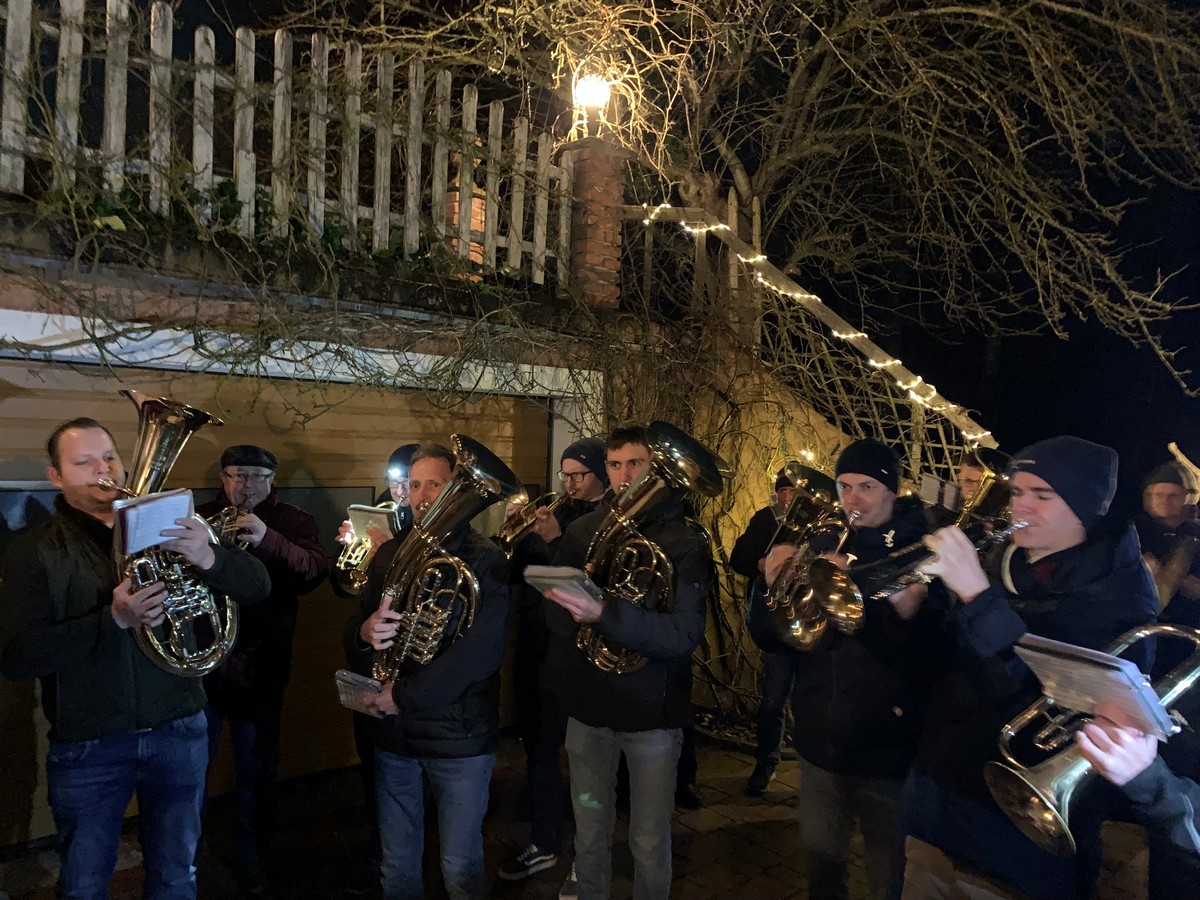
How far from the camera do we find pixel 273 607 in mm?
4324

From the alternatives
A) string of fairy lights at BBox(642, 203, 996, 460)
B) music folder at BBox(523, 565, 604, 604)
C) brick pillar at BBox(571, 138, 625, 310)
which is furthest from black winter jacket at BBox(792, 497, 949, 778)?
brick pillar at BBox(571, 138, 625, 310)

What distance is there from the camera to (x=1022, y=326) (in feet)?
44.1

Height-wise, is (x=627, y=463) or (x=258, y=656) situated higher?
(x=627, y=463)

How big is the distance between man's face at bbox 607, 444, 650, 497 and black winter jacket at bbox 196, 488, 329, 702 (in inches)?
71.0

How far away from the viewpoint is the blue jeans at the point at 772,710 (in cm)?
541

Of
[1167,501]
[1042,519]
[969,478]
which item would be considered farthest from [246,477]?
[1167,501]

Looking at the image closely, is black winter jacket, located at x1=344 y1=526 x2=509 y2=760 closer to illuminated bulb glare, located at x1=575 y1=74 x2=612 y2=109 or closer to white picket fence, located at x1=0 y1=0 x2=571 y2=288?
white picket fence, located at x1=0 y1=0 x2=571 y2=288

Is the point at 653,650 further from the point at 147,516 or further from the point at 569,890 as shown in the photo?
the point at 147,516

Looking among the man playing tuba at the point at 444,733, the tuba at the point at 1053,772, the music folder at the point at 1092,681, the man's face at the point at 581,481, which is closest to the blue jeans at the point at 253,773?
the man playing tuba at the point at 444,733

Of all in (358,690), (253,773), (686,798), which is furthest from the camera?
(686,798)

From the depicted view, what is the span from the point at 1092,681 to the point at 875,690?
118 centimetres

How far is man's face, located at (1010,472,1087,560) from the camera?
2.65 metres

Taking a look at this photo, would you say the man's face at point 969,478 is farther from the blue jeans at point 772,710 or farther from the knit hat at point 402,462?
the knit hat at point 402,462

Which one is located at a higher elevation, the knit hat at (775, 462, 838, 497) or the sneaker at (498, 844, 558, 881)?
the knit hat at (775, 462, 838, 497)
